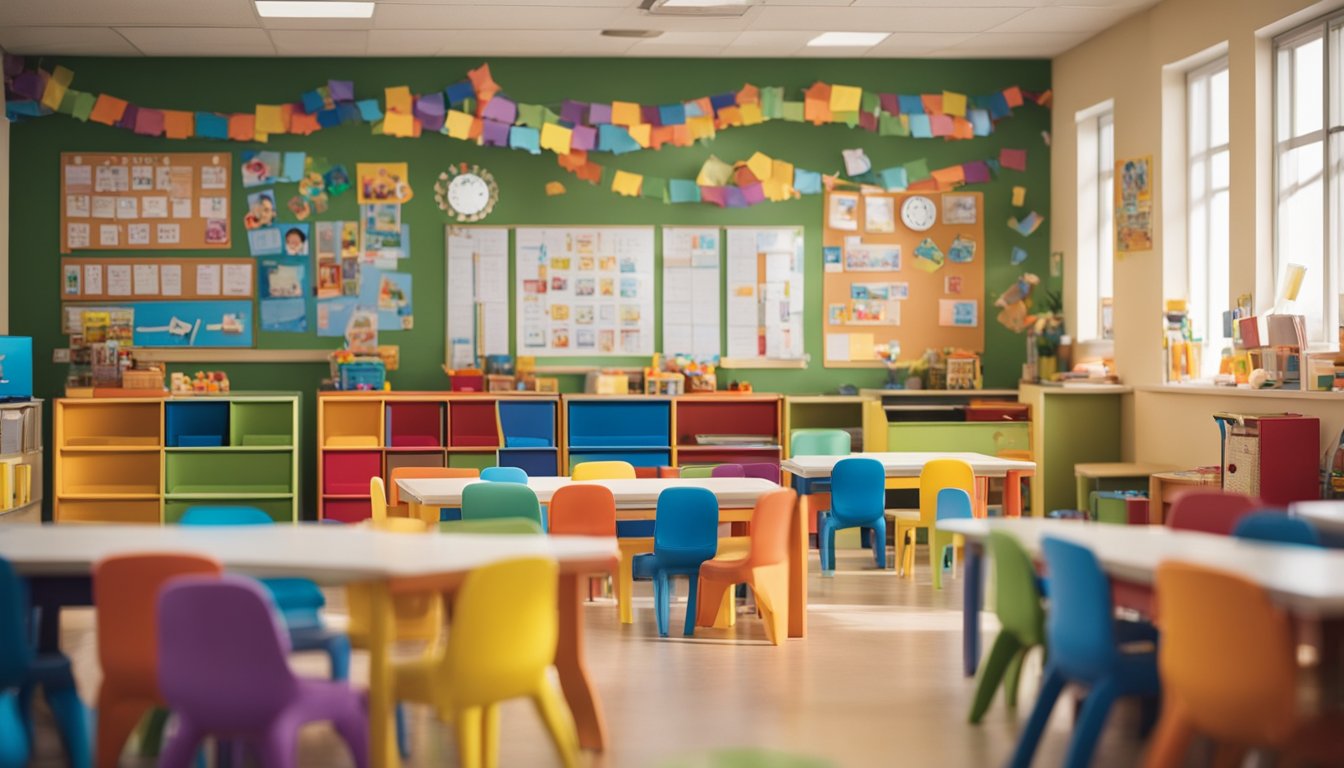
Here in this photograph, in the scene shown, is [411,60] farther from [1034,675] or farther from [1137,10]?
[1034,675]

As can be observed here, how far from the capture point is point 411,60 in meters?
9.92

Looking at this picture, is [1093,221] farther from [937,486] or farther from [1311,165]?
[937,486]

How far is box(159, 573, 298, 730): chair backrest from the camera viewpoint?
3328 mm

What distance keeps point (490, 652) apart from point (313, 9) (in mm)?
6147

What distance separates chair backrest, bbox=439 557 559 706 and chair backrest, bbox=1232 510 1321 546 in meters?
2.31

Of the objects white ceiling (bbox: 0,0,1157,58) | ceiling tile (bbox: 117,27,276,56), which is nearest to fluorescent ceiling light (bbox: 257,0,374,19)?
white ceiling (bbox: 0,0,1157,58)

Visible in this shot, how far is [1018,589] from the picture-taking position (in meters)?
4.41

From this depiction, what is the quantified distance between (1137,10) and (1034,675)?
5.10 m

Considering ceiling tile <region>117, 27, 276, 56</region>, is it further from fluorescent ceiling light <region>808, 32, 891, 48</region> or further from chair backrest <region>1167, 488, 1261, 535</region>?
chair backrest <region>1167, 488, 1261, 535</region>

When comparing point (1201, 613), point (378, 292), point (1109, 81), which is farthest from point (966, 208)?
point (1201, 613)

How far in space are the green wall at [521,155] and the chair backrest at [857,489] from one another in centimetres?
244

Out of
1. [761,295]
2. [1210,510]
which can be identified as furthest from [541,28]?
[1210,510]

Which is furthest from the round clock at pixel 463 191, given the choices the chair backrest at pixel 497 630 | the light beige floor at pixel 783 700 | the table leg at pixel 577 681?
the chair backrest at pixel 497 630

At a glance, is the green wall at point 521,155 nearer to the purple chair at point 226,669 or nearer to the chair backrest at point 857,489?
the chair backrest at point 857,489
